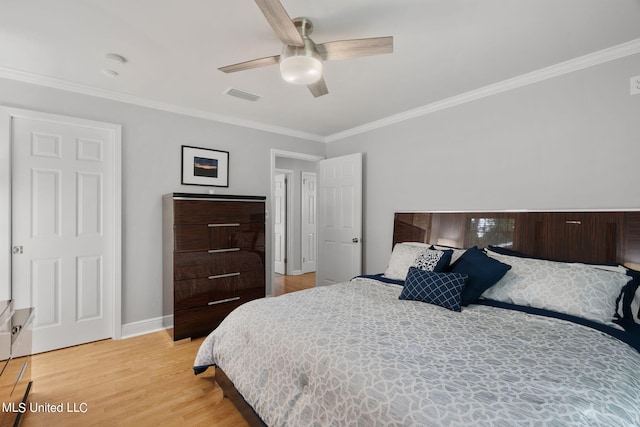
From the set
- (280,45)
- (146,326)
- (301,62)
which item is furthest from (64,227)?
(301,62)

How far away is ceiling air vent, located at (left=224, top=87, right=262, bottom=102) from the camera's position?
2879mm

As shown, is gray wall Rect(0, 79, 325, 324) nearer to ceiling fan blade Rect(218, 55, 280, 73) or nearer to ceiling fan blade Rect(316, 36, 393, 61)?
ceiling fan blade Rect(218, 55, 280, 73)

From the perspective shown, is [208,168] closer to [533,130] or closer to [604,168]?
[533,130]

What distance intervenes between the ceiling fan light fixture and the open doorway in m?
4.04

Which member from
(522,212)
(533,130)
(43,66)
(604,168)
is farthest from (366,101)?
(43,66)

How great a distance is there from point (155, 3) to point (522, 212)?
298 cm

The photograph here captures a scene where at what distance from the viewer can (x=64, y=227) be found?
8.92 ft

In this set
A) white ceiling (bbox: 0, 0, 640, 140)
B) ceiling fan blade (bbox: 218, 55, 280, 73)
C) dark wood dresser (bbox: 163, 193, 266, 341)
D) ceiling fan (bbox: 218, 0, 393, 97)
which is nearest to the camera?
ceiling fan (bbox: 218, 0, 393, 97)

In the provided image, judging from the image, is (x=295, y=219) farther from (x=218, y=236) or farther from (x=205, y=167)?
(x=218, y=236)

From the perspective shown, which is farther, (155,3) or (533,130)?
(533,130)

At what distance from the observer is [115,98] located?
292 centimetres

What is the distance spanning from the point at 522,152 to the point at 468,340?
1.94m

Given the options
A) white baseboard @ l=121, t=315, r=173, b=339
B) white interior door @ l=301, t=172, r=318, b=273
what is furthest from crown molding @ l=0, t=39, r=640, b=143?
white baseboard @ l=121, t=315, r=173, b=339

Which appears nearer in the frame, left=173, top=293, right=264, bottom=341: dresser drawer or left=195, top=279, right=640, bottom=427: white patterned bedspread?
left=195, top=279, right=640, bottom=427: white patterned bedspread
